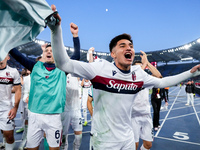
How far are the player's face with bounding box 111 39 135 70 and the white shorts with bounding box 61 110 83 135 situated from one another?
206 cm

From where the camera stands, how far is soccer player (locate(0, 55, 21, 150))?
3.09 m

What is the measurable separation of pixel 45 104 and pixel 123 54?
1596 mm

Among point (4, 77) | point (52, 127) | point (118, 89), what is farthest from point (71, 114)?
point (118, 89)

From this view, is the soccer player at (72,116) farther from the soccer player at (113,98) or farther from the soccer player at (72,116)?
the soccer player at (113,98)

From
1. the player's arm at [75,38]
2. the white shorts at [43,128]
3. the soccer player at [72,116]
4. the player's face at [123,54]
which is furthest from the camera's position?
the soccer player at [72,116]

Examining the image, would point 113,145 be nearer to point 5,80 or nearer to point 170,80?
point 170,80

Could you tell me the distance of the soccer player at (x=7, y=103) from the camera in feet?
10.1

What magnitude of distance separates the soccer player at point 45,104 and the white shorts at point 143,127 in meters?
1.72

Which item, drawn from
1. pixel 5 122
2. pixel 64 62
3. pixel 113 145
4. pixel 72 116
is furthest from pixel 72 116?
pixel 64 62

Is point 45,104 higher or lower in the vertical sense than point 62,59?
lower

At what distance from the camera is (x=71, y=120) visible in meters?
3.33

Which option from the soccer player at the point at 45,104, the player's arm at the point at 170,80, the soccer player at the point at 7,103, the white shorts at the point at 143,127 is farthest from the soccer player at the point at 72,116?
the player's arm at the point at 170,80

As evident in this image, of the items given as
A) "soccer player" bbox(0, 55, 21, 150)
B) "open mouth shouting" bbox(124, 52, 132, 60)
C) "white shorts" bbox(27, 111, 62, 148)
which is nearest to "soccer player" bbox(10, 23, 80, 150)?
"white shorts" bbox(27, 111, 62, 148)

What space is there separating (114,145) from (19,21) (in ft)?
5.12
